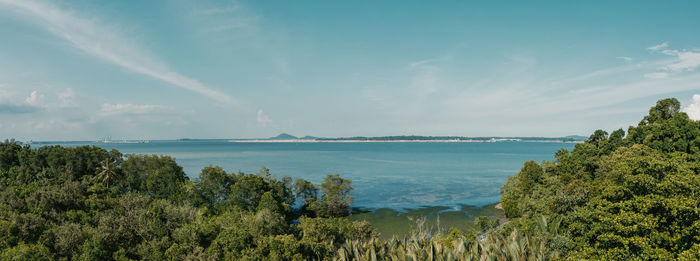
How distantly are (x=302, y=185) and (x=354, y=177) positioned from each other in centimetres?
3257

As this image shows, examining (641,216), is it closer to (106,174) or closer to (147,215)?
(147,215)

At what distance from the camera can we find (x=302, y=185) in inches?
1790

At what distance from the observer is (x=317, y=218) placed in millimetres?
22172

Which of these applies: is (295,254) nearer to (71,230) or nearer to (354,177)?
(71,230)

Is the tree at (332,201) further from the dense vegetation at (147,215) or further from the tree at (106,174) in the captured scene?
the tree at (106,174)

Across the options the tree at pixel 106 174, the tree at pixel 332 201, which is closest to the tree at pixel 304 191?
the tree at pixel 332 201

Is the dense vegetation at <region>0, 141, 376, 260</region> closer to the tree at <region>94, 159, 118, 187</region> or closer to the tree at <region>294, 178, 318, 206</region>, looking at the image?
the tree at <region>94, 159, 118, 187</region>

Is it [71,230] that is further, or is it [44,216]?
[44,216]

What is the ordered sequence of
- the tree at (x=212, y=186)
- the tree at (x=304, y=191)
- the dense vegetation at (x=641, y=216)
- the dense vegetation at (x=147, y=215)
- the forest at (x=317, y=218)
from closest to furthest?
the dense vegetation at (x=641, y=216) < the forest at (x=317, y=218) < the dense vegetation at (x=147, y=215) < the tree at (x=212, y=186) < the tree at (x=304, y=191)

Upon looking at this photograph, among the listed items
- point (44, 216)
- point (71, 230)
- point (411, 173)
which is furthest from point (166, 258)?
point (411, 173)

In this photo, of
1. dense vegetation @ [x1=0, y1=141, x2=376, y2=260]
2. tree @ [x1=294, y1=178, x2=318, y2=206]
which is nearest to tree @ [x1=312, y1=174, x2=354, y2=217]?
dense vegetation @ [x1=0, y1=141, x2=376, y2=260]

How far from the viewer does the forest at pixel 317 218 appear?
1330 cm

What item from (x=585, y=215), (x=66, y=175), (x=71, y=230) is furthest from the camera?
(x=66, y=175)

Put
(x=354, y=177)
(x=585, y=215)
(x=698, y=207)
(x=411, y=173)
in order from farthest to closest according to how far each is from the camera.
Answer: (x=411, y=173) → (x=354, y=177) → (x=585, y=215) → (x=698, y=207)
